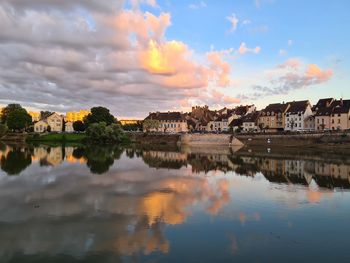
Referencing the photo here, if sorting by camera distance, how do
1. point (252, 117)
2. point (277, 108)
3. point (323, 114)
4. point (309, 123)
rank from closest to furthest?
point (323, 114) → point (309, 123) → point (277, 108) → point (252, 117)

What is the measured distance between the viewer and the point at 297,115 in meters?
96.4

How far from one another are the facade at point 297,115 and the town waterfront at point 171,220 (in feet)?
223

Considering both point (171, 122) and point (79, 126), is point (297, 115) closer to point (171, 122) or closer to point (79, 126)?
point (171, 122)

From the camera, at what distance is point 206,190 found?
985 inches

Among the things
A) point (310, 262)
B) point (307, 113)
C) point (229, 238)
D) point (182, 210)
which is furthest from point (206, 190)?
point (307, 113)

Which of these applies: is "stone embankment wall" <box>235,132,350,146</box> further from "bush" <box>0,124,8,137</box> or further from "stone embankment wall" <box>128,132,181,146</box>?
"bush" <box>0,124,8,137</box>

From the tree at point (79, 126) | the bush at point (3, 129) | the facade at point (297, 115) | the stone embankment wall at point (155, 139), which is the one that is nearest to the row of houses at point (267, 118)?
the facade at point (297, 115)

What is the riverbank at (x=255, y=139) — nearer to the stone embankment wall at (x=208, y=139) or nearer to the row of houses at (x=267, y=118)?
the stone embankment wall at (x=208, y=139)

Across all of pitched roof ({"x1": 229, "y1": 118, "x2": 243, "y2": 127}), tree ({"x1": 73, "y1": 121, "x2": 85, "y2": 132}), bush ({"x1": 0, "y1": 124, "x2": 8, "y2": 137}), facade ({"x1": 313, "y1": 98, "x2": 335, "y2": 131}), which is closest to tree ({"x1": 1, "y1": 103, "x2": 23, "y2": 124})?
bush ({"x1": 0, "y1": 124, "x2": 8, "y2": 137})

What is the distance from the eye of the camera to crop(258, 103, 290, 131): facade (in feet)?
335

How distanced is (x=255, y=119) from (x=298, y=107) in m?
14.1

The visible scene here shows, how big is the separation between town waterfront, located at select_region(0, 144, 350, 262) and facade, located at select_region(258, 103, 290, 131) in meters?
73.9

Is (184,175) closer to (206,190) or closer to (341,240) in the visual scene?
(206,190)

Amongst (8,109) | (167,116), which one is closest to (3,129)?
(8,109)
